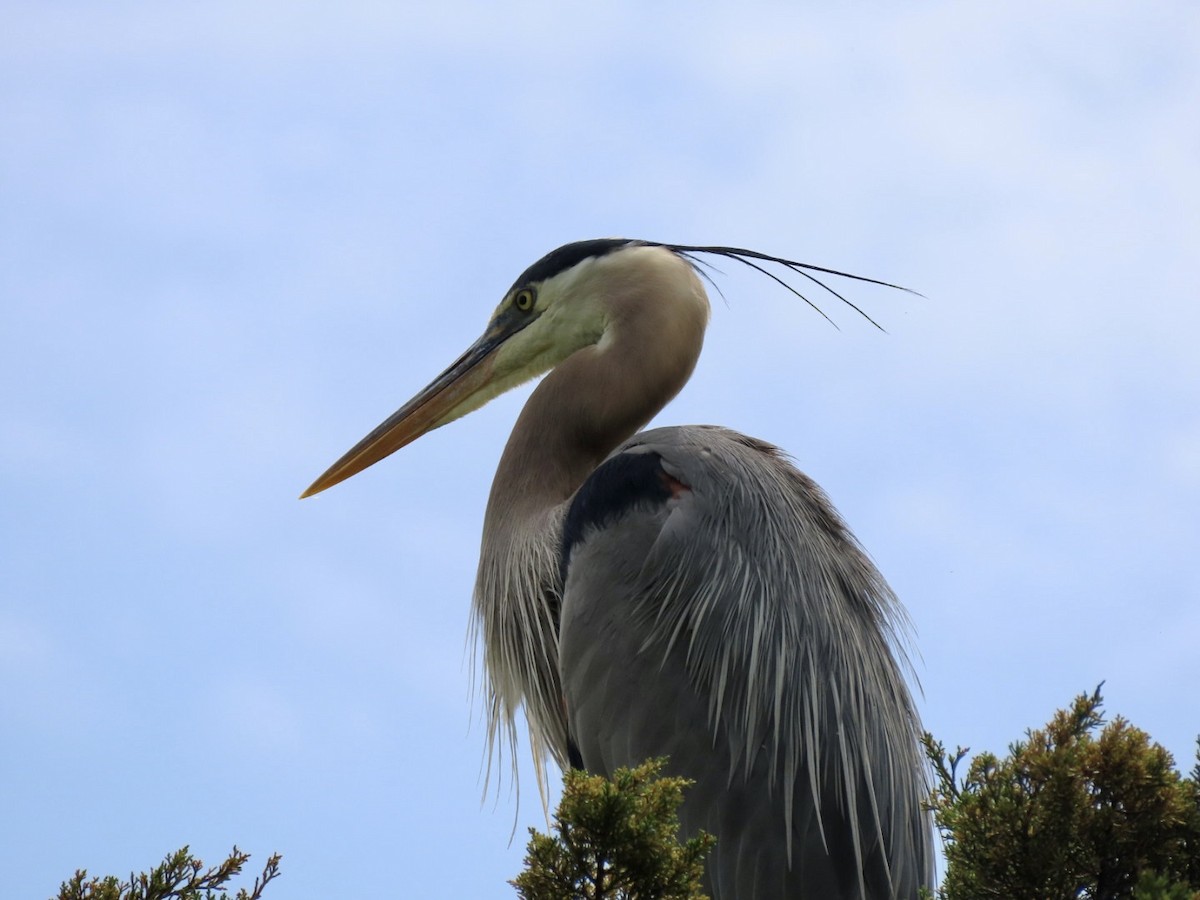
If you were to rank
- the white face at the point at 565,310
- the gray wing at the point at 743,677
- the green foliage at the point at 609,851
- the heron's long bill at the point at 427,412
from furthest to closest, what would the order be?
the heron's long bill at the point at 427,412, the white face at the point at 565,310, the gray wing at the point at 743,677, the green foliage at the point at 609,851

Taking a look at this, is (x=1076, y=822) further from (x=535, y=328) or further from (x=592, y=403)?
(x=535, y=328)

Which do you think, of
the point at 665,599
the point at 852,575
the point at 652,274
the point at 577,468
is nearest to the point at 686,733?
the point at 665,599

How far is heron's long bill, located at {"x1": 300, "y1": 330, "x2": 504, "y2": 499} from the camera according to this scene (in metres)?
5.59

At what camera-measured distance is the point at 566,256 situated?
534 cm

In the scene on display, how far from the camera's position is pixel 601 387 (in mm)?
4906

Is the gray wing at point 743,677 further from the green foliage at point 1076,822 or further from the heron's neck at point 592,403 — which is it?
the green foliage at point 1076,822

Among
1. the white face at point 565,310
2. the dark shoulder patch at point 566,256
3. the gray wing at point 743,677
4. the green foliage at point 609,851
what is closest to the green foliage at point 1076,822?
the green foliage at point 609,851

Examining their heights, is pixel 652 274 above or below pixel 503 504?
above

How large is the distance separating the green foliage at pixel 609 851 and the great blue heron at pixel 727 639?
2047 millimetres

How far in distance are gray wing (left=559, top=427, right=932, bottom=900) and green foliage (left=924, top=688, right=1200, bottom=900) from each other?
172 cm

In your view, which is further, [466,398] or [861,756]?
[466,398]

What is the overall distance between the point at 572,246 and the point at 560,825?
3.71 meters

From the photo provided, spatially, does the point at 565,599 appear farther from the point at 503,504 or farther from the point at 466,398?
the point at 466,398

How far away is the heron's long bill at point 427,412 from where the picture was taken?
18.4 ft
